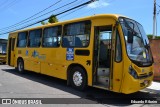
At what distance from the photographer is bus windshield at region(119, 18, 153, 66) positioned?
793cm

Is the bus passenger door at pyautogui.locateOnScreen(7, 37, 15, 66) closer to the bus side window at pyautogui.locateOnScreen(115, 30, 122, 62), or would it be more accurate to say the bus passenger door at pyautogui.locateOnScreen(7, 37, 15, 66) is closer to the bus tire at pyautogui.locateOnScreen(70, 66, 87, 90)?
the bus tire at pyautogui.locateOnScreen(70, 66, 87, 90)

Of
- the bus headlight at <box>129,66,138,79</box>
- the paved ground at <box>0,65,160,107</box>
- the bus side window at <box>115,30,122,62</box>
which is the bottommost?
the paved ground at <box>0,65,160,107</box>

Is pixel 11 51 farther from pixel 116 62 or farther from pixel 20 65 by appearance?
pixel 116 62

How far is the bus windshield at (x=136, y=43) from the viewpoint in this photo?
793cm

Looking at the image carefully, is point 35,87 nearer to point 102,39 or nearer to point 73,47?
point 73,47

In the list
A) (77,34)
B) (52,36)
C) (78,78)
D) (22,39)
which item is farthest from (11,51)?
(78,78)

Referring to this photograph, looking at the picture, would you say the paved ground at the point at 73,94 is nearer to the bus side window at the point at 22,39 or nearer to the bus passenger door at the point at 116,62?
the bus passenger door at the point at 116,62

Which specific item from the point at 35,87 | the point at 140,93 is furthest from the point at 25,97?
the point at 140,93

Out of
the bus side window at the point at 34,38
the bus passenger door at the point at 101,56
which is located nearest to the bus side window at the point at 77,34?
the bus passenger door at the point at 101,56

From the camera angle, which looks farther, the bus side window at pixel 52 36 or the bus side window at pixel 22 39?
the bus side window at pixel 22 39

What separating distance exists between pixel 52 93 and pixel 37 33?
15.7ft

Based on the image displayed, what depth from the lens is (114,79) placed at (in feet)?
26.1

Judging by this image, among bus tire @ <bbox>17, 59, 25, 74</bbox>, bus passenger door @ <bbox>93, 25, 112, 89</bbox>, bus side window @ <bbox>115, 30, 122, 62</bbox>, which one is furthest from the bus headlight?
bus tire @ <bbox>17, 59, 25, 74</bbox>

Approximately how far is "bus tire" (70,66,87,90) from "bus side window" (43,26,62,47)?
1.74 metres
